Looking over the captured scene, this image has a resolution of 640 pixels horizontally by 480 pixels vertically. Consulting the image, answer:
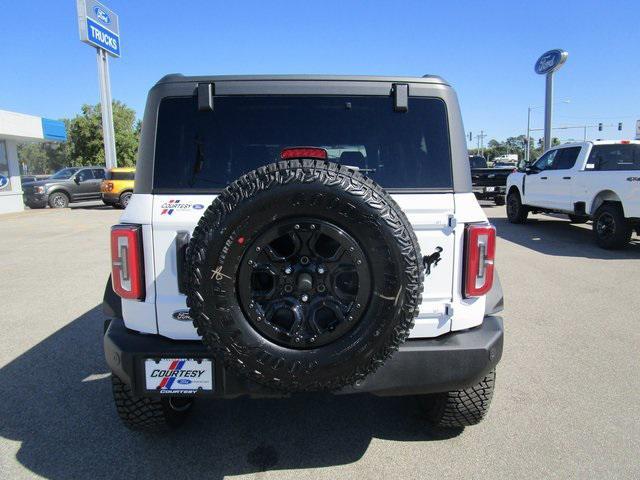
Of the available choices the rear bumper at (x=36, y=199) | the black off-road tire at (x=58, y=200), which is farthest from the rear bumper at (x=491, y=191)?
the rear bumper at (x=36, y=199)

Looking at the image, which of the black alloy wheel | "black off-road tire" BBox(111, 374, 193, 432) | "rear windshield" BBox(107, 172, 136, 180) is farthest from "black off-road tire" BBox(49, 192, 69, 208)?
the black alloy wheel

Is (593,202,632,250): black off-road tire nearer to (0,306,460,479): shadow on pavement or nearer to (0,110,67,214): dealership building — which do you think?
(0,306,460,479): shadow on pavement

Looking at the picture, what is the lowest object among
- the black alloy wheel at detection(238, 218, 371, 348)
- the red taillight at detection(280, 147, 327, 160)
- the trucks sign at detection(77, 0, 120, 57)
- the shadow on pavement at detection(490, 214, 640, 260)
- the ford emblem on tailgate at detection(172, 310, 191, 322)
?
the shadow on pavement at detection(490, 214, 640, 260)

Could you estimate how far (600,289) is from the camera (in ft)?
20.1

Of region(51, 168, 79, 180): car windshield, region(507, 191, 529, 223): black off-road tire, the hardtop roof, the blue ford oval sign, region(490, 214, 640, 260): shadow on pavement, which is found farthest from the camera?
the blue ford oval sign

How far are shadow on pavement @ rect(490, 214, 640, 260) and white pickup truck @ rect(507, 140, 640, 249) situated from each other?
37 cm

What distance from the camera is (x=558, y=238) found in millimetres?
10203

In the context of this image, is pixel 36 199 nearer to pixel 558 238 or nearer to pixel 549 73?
pixel 558 238

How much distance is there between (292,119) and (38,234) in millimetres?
11937

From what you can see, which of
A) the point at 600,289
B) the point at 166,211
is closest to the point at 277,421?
the point at 166,211

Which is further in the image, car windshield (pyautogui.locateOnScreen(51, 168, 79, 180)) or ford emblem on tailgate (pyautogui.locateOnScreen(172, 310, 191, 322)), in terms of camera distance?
car windshield (pyautogui.locateOnScreen(51, 168, 79, 180))

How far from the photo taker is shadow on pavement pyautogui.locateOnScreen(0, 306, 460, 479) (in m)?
2.55

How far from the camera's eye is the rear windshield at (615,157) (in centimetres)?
855

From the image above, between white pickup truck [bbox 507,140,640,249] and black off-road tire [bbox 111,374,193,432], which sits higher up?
white pickup truck [bbox 507,140,640,249]
